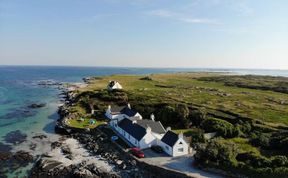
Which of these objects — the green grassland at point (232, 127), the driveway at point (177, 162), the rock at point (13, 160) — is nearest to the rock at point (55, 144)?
the rock at point (13, 160)

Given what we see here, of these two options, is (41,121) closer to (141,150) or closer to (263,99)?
(141,150)

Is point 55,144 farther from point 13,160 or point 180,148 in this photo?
point 180,148

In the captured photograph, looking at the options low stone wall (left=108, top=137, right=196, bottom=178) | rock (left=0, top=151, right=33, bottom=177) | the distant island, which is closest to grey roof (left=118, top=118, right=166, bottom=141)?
the distant island

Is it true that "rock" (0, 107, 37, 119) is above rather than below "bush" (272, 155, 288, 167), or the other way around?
below

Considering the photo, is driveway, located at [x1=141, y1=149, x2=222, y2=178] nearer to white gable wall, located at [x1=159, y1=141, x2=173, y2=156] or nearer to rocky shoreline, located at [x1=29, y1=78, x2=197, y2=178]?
white gable wall, located at [x1=159, y1=141, x2=173, y2=156]

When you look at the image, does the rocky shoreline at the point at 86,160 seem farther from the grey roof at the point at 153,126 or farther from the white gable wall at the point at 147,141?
the grey roof at the point at 153,126

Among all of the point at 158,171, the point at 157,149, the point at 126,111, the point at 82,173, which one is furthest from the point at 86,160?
the point at 126,111
